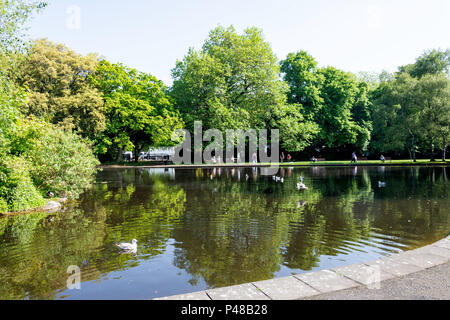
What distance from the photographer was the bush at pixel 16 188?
38.0ft

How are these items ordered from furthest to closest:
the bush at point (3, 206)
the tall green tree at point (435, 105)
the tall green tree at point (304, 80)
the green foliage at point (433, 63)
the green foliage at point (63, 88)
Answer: the green foliage at point (433, 63)
the tall green tree at point (304, 80)
the tall green tree at point (435, 105)
the green foliage at point (63, 88)
the bush at point (3, 206)

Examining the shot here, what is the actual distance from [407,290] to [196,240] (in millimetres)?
5042

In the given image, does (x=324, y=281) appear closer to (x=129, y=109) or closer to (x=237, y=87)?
(x=237, y=87)

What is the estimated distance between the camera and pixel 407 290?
14.6 feet

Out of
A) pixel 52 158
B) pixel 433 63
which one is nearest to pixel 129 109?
pixel 52 158

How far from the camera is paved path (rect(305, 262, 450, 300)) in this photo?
4242mm

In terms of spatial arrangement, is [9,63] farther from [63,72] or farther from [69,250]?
[63,72]

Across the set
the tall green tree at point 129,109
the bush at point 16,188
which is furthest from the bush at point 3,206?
the tall green tree at point 129,109

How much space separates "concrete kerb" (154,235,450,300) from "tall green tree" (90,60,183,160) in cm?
4198

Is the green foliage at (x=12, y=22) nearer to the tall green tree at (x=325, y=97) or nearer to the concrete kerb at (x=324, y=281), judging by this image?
the concrete kerb at (x=324, y=281)

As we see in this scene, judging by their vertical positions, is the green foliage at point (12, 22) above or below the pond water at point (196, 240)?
above

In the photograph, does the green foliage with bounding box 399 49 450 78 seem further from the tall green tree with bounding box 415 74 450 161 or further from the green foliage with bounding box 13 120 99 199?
the green foliage with bounding box 13 120 99 199

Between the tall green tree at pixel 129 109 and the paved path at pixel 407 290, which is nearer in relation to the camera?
the paved path at pixel 407 290

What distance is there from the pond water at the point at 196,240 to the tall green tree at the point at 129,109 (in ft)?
107
